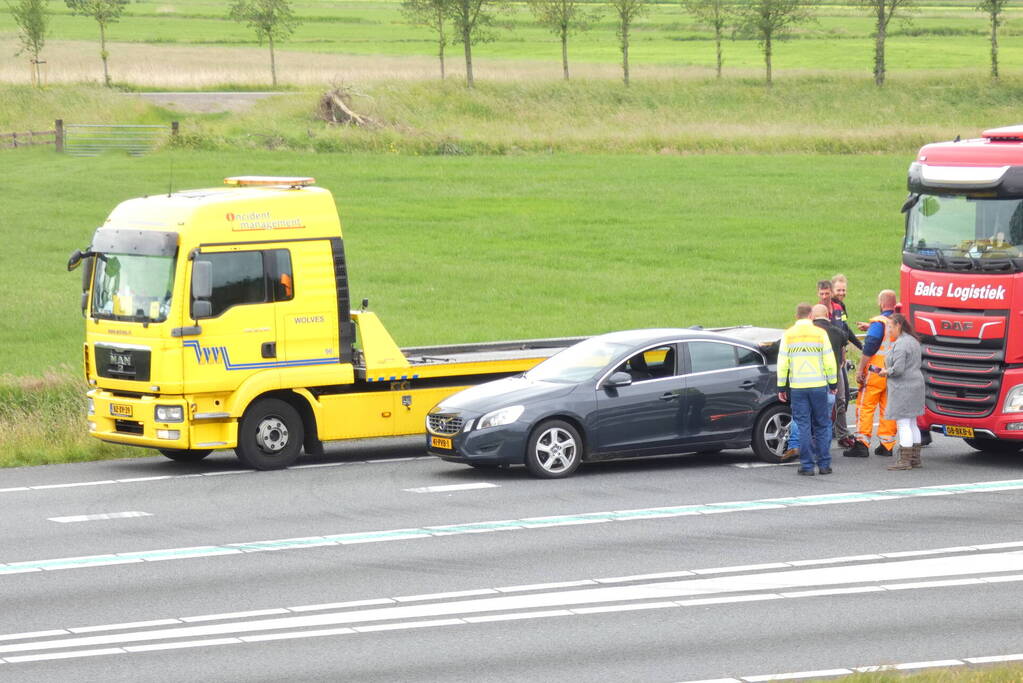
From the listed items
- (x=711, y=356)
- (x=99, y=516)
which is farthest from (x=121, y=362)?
(x=711, y=356)

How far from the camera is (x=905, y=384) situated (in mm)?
16594

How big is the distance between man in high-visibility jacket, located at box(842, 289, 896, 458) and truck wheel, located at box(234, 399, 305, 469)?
626cm

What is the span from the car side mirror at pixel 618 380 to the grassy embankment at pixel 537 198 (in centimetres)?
645

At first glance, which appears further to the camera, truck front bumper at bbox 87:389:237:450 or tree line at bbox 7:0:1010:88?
tree line at bbox 7:0:1010:88

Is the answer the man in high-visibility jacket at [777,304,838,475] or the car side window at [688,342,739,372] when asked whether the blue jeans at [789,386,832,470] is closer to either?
the man in high-visibility jacket at [777,304,838,475]

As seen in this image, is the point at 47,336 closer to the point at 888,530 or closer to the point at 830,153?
the point at 888,530

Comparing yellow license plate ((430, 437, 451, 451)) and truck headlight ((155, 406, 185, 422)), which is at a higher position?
truck headlight ((155, 406, 185, 422))

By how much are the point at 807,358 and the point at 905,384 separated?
1151 mm

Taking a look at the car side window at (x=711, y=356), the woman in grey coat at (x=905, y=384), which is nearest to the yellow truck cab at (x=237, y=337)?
the car side window at (x=711, y=356)

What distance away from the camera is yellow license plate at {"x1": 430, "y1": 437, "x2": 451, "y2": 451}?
16516 millimetres

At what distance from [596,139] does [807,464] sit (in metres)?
40.2

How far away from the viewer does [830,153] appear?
5494 centimetres

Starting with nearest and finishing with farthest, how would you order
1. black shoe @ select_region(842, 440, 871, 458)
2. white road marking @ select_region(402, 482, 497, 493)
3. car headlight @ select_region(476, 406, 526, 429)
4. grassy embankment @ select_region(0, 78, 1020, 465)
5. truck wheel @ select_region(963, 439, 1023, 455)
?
white road marking @ select_region(402, 482, 497, 493) < car headlight @ select_region(476, 406, 526, 429) < black shoe @ select_region(842, 440, 871, 458) < truck wheel @ select_region(963, 439, 1023, 455) < grassy embankment @ select_region(0, 78, 1020, 465)

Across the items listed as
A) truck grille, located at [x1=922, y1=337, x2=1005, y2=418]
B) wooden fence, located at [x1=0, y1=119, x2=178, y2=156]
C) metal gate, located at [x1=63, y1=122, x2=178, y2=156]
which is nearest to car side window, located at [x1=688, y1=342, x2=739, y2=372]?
truck grille, located at [x1=922, y1=337, x2=1005, y2=418]
